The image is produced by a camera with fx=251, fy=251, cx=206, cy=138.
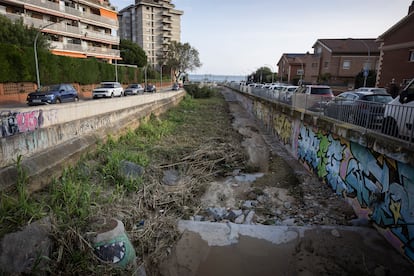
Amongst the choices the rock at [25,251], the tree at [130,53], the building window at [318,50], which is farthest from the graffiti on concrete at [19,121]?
the tree at [130,53]

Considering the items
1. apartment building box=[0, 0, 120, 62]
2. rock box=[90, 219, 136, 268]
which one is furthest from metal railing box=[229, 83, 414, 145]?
apartment building box=[0, 0, 120, 62]

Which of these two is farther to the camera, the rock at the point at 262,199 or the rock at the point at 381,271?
the rock at the point at 262,199

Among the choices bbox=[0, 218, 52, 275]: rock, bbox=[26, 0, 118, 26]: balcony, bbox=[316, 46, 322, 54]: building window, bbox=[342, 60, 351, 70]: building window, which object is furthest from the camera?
bbox=[316, 46, 322, 54]: building window

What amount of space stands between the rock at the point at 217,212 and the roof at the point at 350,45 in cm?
4766

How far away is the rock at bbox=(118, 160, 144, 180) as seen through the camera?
8.47 metres

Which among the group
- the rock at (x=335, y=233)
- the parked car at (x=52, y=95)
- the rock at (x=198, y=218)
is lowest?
the rock at (x=198, y=218)

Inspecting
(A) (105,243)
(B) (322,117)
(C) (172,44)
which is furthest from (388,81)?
(C) (172,44)

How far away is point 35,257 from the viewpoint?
12.6ft

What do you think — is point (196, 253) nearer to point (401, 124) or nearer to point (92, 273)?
point (92, 273)

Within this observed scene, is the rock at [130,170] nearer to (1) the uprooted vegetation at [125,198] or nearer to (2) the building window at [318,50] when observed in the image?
(1) the uprooted vegetation at [125,198]

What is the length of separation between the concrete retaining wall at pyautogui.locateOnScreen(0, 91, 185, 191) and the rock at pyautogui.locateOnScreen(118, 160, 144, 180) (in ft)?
5.32

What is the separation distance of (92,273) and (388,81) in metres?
33.8

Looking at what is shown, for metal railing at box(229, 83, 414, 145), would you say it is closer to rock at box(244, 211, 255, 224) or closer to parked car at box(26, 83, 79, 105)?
rock at box(244, 211, 255, 224)

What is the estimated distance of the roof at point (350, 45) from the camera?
149 feet
